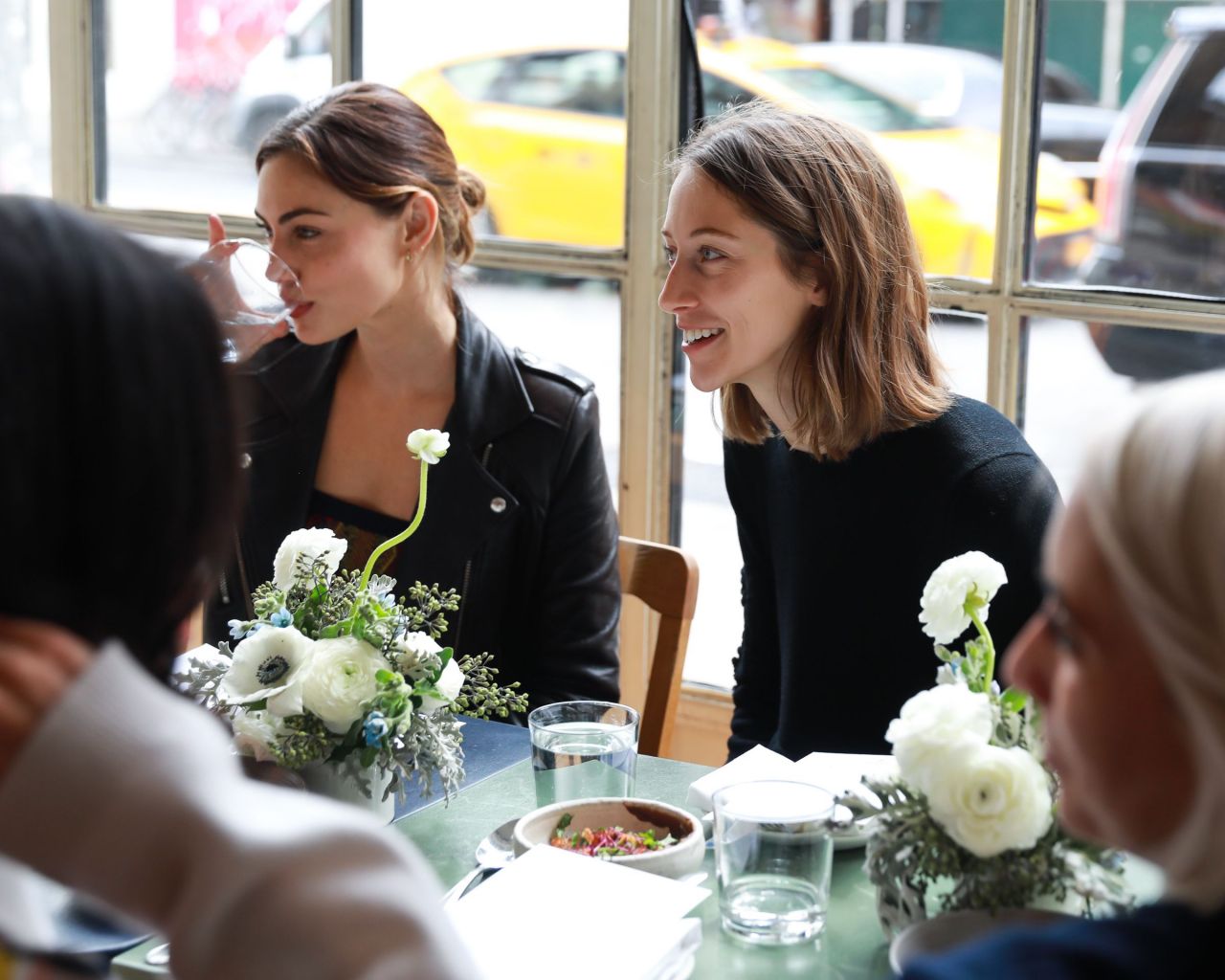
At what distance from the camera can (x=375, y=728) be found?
53.3 inches

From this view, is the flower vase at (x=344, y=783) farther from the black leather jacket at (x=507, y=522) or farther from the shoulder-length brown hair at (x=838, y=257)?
the shoulder-length brown hair at (x=838, y=257)

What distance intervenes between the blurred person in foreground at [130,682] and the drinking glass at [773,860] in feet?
1.88

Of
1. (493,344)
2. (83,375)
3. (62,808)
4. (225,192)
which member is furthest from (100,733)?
(225,192)

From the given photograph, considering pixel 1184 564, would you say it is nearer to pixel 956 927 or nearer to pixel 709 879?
pixel 956 927

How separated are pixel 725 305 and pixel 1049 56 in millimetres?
773

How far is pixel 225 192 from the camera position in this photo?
3158 millimetres

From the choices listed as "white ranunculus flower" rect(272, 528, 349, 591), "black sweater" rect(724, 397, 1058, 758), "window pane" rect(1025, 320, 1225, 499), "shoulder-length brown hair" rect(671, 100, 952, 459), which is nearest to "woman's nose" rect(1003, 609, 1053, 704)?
"white ranunculus flower" rect(272, 528, 349, 591)

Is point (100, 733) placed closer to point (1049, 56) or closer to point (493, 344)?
point (493, 344)

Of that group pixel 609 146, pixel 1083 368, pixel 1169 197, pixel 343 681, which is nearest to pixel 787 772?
pixel 343 681

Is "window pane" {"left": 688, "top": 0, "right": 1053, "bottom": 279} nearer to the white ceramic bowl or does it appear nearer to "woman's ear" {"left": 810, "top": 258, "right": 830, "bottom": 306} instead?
"woman's ear" {"left": 810, "top": 258, "right": 830, "bottom": 306}

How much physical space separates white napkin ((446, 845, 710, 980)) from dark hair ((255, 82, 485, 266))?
1.31m

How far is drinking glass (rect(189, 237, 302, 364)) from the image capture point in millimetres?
1988

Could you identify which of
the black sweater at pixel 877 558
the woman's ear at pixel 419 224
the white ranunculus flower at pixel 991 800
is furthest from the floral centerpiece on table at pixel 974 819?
the woman's ear at pixel 419 224

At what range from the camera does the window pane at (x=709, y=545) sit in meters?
2.72
